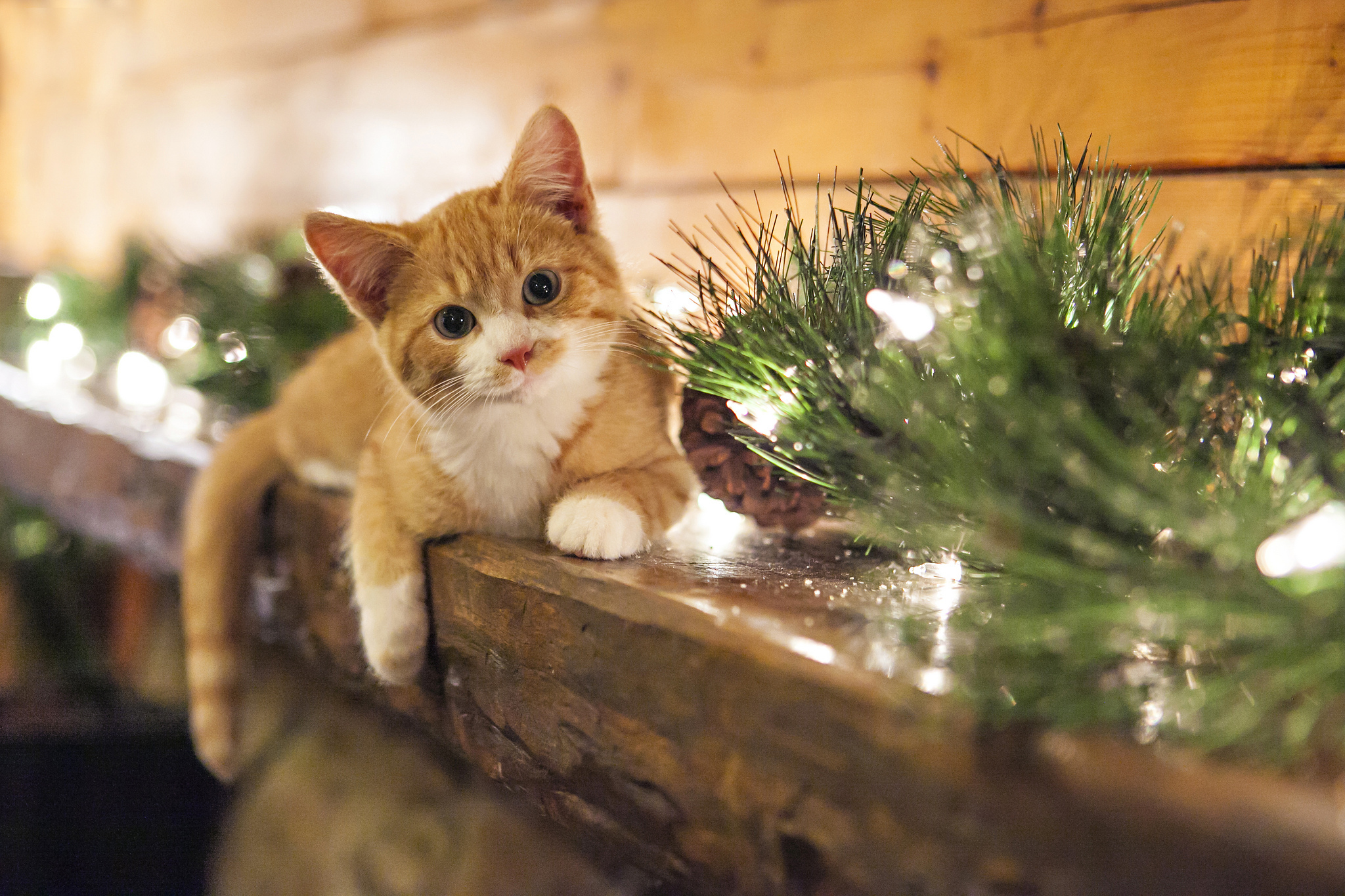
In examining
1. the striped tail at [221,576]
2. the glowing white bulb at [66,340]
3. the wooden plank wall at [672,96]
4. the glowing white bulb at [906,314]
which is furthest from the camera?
the glowing white bulb at [66,340]

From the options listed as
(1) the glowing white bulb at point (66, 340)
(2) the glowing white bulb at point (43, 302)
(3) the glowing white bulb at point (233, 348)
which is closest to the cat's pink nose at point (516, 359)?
(3) the glowing white bulb at point (233, 348)

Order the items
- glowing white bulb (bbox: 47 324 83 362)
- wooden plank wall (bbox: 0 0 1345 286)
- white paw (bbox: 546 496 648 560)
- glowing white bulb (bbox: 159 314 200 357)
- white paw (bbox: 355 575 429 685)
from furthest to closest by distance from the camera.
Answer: glowing white bulb (bbox: 47 324 83 362), glowing white bulb (bbox: 159 314 200 357), wooden plank wall (bbox: 0 0 1345 286), white paw (bbox: 355 575 429 685), white paw (bbox: 546 496 648 560)

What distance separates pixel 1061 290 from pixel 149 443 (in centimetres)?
155

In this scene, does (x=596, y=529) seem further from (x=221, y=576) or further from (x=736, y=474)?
(x=221, y=576)

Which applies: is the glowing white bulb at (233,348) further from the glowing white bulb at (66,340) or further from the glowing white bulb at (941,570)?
the glowing white bulb at (941,570)

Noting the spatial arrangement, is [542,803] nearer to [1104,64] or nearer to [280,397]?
[280,397]

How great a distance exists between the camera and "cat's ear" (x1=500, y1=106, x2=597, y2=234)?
92 cm

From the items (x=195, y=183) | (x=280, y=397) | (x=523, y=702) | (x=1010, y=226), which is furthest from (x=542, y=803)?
(x=195, y=183)

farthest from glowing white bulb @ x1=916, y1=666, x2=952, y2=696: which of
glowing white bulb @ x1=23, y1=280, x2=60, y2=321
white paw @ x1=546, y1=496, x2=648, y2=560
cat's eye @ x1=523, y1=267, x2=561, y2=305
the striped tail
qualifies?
glowing white bulb @ x1=23, y1=280, x2=60, y2=321

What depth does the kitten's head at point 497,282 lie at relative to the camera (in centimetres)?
88

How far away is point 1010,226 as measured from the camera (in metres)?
0.60

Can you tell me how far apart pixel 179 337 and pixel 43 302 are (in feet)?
2.33

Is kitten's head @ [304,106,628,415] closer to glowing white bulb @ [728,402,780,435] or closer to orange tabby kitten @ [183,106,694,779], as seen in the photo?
orange tabby kitten @ [183,106,694,779]

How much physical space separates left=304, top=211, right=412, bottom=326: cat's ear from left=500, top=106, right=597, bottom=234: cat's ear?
0.50 ft
